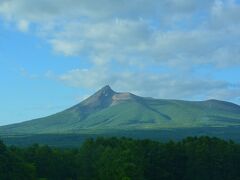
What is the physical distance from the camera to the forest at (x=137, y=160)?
63188mm

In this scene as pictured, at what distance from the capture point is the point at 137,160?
65.5m

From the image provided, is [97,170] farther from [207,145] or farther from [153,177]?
[207,145]

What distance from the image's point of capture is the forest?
63.2m

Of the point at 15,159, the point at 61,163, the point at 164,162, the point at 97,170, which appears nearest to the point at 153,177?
the point at 164,162

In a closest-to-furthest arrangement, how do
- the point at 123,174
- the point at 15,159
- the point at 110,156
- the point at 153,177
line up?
1. the point at 15,159
2. the point at 123,174
3. the point at 110,156
4. the point at 153,177

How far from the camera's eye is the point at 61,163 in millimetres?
66438

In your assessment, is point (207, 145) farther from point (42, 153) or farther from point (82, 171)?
point (42, 153)

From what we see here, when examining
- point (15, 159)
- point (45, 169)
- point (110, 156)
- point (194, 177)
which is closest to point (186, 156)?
point (194, 177)

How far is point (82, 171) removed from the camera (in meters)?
68.4

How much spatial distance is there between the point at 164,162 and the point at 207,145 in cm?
833

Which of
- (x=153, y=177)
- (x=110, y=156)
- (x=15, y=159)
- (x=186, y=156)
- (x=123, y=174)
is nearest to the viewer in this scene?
(x=15, y=159)

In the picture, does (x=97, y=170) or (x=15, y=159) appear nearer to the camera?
(x=15, y=159)

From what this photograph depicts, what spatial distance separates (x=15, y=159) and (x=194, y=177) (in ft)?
94.2

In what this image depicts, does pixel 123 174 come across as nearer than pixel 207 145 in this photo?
Yes
